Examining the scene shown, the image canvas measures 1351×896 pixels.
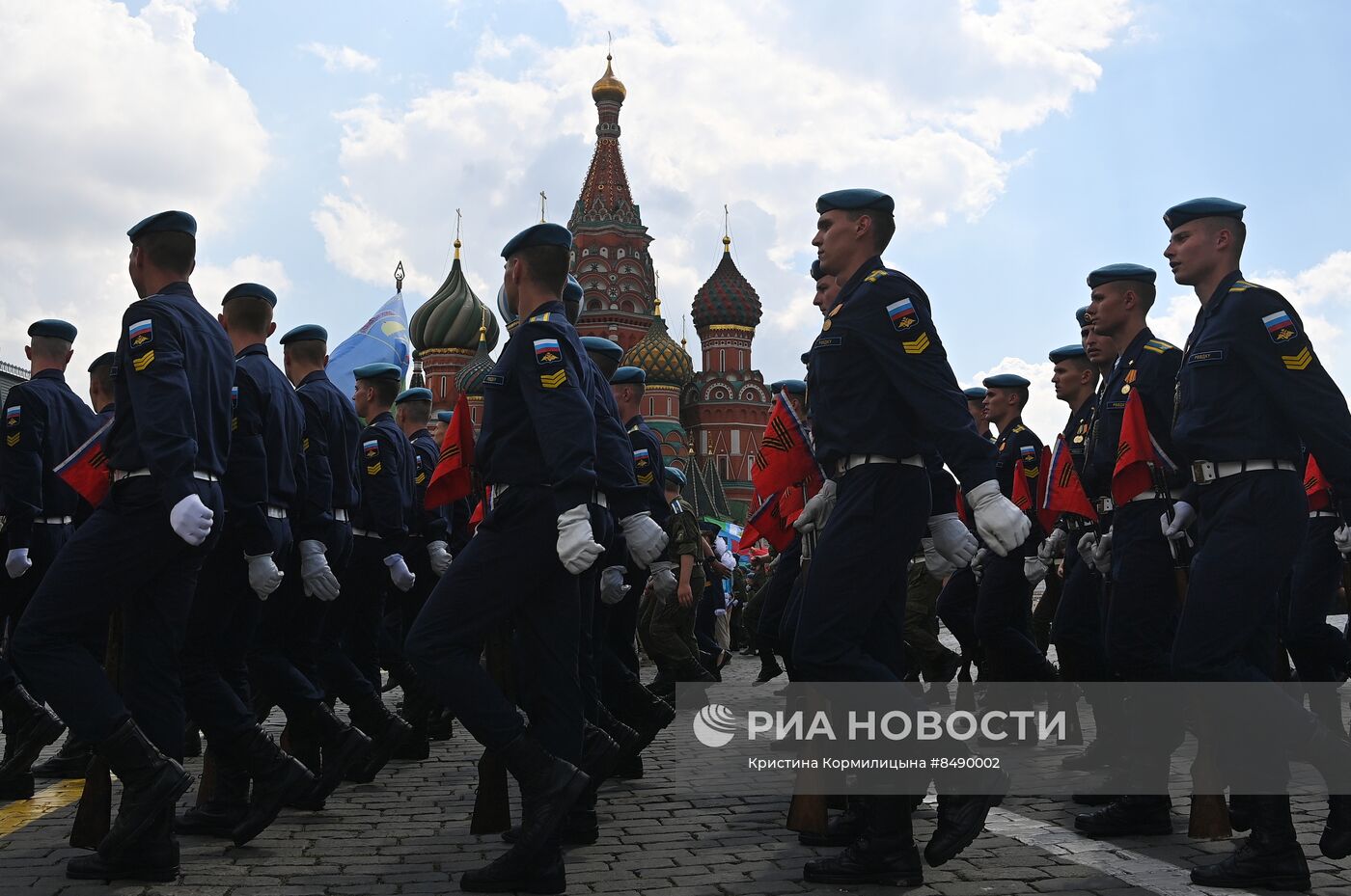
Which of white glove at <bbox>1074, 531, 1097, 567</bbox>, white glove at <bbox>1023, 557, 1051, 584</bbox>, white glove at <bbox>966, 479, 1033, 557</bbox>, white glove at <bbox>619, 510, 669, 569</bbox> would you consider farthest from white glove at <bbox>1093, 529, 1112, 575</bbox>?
white glove at <bbox>619, 510, 669, 569</bbox>

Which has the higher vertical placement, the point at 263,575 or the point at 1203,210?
the point at 1203,210

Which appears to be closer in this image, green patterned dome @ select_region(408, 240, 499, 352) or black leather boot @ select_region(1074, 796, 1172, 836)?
black leather boot @ select_region(1074, 796, 1172, 836)

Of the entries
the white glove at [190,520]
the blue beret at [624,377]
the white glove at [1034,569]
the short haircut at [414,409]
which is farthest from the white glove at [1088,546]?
the short haircut at [414,409]

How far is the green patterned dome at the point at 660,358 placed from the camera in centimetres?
6719

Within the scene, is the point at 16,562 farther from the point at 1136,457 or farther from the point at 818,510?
the point at 1136,457

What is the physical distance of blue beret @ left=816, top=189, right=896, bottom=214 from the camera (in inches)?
197

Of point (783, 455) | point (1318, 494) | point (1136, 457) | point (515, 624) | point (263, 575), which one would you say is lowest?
point (515, 624)

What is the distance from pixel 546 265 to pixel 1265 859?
3357 millimetres

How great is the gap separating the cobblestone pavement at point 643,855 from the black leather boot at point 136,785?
0.18 metres

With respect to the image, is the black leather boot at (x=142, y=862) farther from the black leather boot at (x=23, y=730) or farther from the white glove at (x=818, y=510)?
the white glove at (x=818, y=510)

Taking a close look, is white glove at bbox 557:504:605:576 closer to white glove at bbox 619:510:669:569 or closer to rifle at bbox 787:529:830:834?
white glove at bbox 619:510:669:569

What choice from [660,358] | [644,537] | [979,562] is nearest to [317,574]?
[644,537]

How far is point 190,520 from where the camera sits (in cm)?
425

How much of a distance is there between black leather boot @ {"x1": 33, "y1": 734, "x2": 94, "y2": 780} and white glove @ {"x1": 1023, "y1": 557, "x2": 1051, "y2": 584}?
5.32 metres
